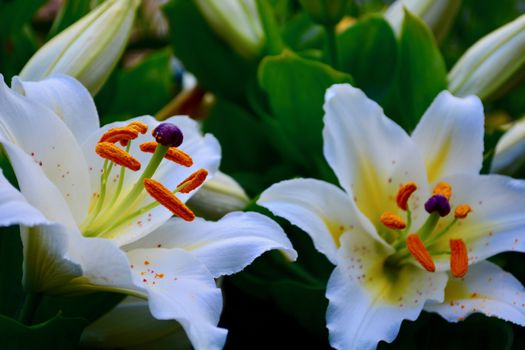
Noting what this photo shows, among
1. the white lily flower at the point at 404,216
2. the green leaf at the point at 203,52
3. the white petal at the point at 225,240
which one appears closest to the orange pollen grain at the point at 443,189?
the white lily flower at the point at 404,216

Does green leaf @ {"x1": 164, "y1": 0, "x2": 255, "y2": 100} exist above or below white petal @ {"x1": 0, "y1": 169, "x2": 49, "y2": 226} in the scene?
below

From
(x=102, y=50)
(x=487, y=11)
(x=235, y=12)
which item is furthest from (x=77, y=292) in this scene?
(x=487, y=11)

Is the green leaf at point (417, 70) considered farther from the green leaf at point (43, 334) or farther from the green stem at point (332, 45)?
the green leaf at point (43, 334)

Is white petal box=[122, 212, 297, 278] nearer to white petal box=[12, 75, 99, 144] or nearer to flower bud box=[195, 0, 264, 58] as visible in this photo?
white petal box=[12, 75, 99, 144]

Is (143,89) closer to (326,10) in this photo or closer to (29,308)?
(326,10)

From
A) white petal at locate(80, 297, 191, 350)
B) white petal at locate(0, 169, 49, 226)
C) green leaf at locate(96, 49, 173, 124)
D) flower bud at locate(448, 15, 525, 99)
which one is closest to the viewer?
white petal at locate(0, 169, 49, 226)

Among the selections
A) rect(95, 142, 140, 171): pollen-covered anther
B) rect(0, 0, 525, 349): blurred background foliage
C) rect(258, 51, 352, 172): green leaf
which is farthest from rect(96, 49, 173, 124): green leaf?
rect(95, 142, 140, 171): pollen-covered anther
